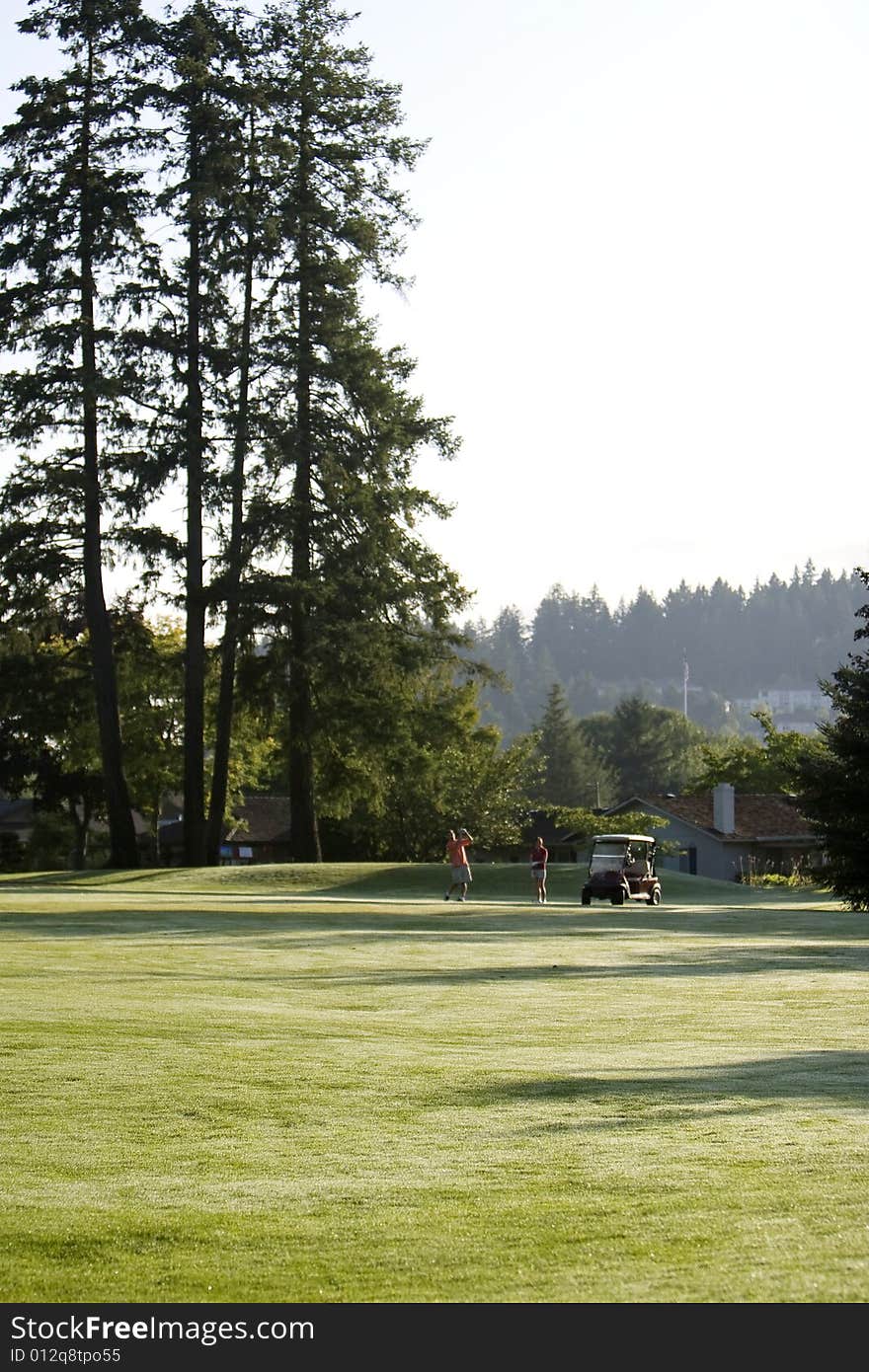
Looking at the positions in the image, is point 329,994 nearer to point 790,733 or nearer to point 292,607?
point 292,607

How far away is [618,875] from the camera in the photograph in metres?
42.0

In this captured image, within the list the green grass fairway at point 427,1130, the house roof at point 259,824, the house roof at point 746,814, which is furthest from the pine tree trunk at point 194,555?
the house roof at point 259,824

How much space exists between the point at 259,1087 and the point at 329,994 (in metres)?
5.73

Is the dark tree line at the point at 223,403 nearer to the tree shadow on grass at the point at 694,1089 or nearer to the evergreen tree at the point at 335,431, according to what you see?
the evergreen tree at the point at 335,431

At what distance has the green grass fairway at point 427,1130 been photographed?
653cm

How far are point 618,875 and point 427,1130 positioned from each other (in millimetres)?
32967

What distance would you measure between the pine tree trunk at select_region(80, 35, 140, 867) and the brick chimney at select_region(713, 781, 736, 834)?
4103 centimetres

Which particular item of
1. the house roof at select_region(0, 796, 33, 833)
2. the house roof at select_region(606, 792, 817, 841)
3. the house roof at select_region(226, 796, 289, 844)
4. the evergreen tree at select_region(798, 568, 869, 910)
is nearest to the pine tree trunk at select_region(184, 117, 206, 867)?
the evergreen tree at select_region(798, 568, 869, 910)

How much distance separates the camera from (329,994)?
649 inches

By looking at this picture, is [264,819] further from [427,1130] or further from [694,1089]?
[427,1130]

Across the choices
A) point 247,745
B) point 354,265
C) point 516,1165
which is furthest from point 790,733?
point 516,1165

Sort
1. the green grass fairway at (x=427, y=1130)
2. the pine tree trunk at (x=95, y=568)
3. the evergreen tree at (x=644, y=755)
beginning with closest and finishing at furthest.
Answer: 1. the green grass fairway at (x=427, y=1130)
2. the pine tree trunk at (x=95, y=568)
3. the evergreen tree at (x=644, y=755)

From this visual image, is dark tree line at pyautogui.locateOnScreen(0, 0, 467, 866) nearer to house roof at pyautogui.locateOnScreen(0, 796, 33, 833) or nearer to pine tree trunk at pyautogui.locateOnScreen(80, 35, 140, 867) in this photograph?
pine tree trunk at pyautogui.locateOnScreen(80, 35, 140, 867)

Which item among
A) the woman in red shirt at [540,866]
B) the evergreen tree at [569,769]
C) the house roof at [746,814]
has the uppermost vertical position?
the evergreen tree at [569,769]
